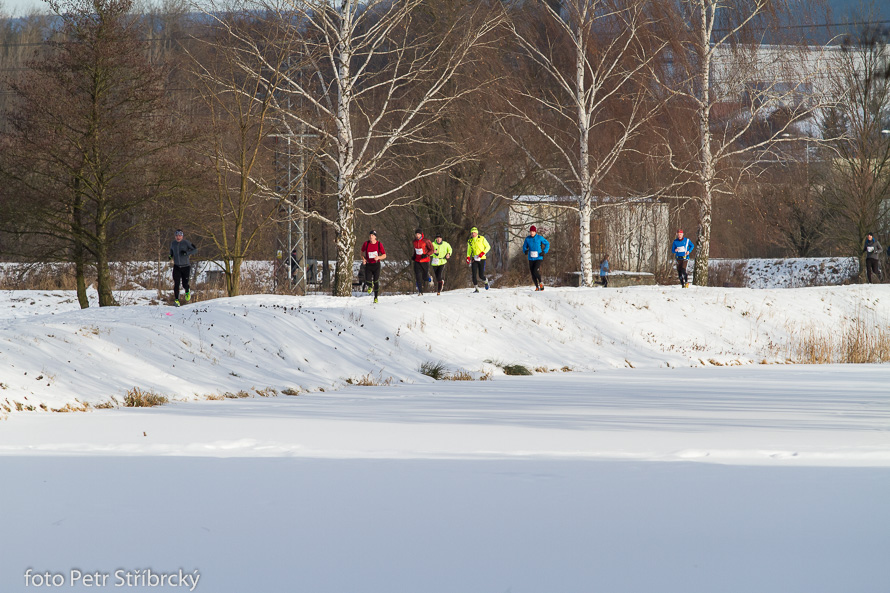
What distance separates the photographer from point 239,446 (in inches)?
266

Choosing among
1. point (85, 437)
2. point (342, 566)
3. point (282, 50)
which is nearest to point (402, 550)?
point (342, 566)

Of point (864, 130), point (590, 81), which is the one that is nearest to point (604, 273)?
point (590, 81)

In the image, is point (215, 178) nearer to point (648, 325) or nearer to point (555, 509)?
point (648, 325)

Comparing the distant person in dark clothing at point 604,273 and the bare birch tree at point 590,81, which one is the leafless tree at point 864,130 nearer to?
the distant person in dark clothing at point 604,273

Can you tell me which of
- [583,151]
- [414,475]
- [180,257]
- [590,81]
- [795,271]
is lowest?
[414,475]

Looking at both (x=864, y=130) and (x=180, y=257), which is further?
(x=864, y=130)

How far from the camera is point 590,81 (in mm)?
28328

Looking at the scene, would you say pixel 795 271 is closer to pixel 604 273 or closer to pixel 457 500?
pixel 604 273

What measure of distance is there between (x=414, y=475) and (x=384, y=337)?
9.98m

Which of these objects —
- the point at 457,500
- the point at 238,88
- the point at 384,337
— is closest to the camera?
the point at 457,500

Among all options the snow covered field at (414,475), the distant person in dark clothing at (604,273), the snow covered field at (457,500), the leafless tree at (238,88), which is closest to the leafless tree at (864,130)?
the distant person in dark clothing at (604,273)

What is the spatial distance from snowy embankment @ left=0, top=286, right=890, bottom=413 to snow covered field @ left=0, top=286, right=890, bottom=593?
0.24 feet

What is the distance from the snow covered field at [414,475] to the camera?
3.78 metres

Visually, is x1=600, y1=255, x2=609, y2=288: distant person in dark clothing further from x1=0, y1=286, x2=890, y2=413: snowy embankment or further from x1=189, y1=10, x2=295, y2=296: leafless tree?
x1=189, y1=10, x2=295, y2=296: leafless tree
